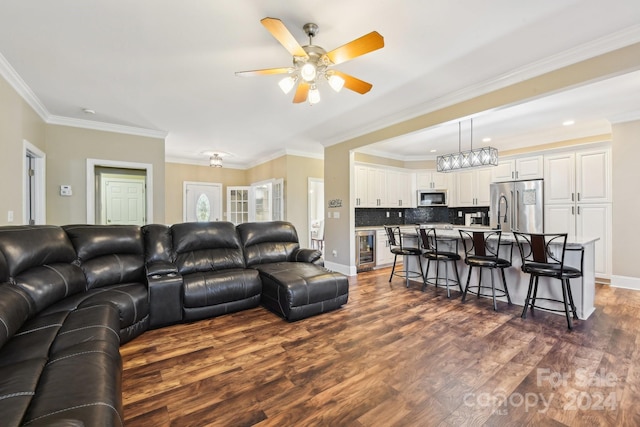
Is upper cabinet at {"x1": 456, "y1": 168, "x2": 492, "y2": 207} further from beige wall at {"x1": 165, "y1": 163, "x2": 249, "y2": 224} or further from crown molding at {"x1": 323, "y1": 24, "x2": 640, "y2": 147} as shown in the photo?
beige wall at {"x1": 165, "y1": 163, "x2": 249, "y2": 224}

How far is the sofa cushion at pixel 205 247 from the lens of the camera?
3.28 m

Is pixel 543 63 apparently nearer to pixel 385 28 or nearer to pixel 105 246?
pixel 385 28

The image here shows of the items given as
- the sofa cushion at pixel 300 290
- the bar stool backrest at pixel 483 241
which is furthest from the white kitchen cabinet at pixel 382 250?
the sofa cushion at pixel 300 290

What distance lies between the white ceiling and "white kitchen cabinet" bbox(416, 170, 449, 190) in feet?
6.74

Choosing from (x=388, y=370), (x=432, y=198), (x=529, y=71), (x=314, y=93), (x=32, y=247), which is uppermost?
(x=529, y=71)

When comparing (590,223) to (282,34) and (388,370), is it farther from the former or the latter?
(282,34)

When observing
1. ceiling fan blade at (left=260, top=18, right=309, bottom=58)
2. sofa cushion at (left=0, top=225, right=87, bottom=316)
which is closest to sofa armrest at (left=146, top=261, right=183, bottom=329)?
sofa cushion at (left=0, top=225, right=87, bottom=316)

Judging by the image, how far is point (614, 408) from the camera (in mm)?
1653

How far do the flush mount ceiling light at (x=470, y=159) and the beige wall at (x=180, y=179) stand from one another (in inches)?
242

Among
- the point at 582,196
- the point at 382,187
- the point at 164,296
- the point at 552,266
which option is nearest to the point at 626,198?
the point at 582,196

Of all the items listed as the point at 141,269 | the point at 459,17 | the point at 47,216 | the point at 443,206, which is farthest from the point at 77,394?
the point at 443,206

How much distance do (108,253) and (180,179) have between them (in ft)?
17.4

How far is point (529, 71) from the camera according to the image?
282cm

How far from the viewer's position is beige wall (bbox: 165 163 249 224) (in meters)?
7.54
